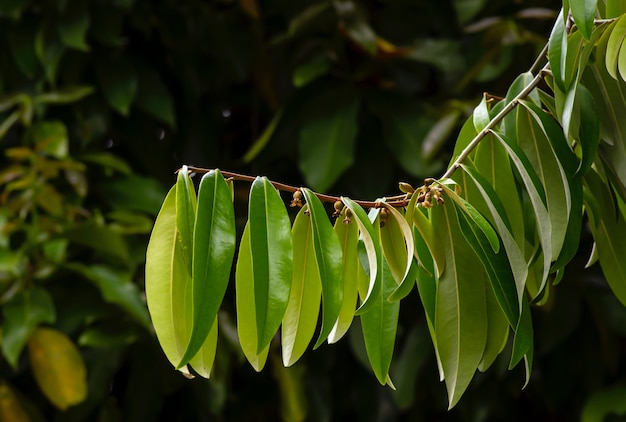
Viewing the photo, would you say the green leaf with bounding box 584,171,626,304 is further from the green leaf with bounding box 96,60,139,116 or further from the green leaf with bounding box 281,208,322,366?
the green leaf with bounding box 96,60,139,116

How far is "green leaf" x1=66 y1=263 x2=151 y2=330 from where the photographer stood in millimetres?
1132

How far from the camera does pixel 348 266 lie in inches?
18.9

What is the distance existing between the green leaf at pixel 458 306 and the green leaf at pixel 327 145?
75 centimetres

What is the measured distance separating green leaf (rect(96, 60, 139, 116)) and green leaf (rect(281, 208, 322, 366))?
3.06 feet

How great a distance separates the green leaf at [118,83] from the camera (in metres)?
1.38

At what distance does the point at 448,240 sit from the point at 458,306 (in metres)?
0.04

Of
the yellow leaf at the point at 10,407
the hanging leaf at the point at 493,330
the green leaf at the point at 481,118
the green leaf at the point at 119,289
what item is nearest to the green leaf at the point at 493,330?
the hanging leaf at the point at 493,330

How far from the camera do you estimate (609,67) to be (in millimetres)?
491

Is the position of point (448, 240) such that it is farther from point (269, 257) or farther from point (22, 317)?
point (22, 317)

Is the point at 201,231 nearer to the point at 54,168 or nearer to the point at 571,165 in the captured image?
the point at 571,165

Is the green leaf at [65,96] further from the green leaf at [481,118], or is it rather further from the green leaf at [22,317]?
the green leaf at [481,118]

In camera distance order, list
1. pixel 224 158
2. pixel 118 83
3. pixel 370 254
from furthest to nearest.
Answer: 1. pixel 224 158
2. pixel 118 83
3. pixel 370 254

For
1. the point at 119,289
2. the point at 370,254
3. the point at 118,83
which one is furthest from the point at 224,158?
the point at 370,254

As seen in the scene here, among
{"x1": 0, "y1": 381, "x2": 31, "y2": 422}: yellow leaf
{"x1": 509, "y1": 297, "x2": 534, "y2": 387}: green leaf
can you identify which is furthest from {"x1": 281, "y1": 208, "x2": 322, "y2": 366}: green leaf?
{"x1": 0, "y1": 381, "x2": 31, "y2": 422}: yellow leaf
